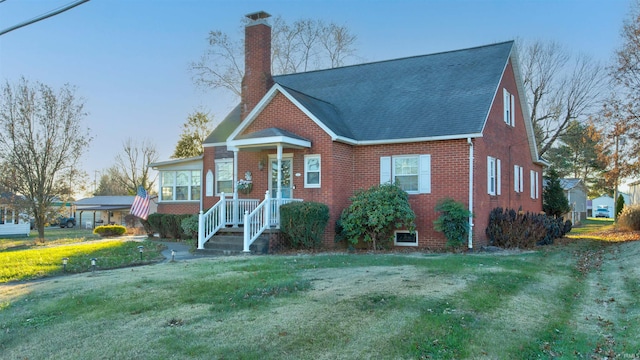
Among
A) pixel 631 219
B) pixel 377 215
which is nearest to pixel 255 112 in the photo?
pixel 377 215

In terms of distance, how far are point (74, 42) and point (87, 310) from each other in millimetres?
12268

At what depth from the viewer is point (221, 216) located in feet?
52.7

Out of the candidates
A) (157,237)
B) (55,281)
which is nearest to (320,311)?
(55,281)

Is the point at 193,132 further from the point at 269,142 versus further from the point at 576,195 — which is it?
the point at 576,195

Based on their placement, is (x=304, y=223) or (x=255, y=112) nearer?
(x=304, y=223)

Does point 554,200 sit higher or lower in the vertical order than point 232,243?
higher

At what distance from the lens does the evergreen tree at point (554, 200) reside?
83.6ft

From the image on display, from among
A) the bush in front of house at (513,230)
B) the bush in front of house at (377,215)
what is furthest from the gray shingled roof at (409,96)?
the bush in front of house at (513,230)

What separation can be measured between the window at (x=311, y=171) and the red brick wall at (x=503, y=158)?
4975 mm

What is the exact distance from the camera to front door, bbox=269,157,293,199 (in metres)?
17.1

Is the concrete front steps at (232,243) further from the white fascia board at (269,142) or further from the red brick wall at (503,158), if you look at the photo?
the red brick wall at (503,158)

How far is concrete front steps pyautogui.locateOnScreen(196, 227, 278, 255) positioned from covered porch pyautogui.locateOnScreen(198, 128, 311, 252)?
17 cm

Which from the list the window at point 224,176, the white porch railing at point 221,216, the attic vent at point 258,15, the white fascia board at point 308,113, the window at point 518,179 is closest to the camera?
the white porch railing at point 221,216

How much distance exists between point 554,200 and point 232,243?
59.7ft
